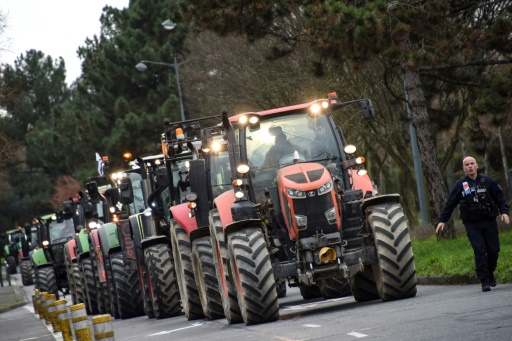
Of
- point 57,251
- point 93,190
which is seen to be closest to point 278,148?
point 93,190

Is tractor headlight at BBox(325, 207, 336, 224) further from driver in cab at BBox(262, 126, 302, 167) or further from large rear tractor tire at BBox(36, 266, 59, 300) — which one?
large rear tractor tire at BBox(36, 266, 59, 300)

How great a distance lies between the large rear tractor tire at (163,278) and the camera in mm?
21531

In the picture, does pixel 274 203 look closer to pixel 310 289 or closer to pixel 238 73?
pixel 310 289

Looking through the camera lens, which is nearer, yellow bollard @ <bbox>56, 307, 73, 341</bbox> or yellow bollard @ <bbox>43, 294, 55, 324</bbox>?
yellow bollard @ <bbox>56, 307, 73, 341</bbox>

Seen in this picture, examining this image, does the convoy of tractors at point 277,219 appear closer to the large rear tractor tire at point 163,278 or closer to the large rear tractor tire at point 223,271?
the large rear tractor tire at point 223,271

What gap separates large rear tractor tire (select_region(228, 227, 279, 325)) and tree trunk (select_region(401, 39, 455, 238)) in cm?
1111

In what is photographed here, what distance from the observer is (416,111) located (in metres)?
26.6

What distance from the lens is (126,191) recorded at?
73.2ft

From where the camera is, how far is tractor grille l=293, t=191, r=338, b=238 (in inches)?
618

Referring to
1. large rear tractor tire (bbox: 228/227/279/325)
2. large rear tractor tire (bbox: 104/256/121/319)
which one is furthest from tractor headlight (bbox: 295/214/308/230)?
large rear tractor tire (bbox: 104/256/121/319)

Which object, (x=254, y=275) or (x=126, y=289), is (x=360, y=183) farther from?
(x=126, y=289)

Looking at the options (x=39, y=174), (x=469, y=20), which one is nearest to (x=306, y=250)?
(x=469, y=20)

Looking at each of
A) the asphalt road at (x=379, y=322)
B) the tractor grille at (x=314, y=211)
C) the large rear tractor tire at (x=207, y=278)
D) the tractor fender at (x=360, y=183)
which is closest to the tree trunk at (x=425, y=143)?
the asphalt road at (x=379, y=322)

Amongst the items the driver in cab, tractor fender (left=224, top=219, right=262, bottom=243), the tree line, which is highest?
the tree line
